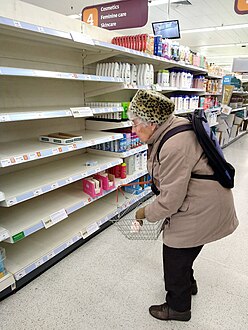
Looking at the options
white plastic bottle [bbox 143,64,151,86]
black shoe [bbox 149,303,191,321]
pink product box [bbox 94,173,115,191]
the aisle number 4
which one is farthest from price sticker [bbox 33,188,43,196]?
the aisle number 4

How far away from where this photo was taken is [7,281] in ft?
5.89

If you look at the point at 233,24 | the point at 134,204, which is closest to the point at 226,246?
the point at 134,204

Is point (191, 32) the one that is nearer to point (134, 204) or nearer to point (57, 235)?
point (134, 204)

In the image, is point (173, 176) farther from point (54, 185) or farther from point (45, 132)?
point (45, 132)

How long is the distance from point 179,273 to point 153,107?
98 centimetres

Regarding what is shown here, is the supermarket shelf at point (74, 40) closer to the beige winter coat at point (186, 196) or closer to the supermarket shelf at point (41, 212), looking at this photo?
the beige winter coat at point (186, 196)

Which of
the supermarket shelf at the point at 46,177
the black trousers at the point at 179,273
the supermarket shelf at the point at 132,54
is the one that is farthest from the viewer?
the supermarket shelf at the point at 132,54

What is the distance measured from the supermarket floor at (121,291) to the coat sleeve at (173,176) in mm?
924

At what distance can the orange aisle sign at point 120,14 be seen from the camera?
4067mm

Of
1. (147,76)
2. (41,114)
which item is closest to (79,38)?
(41,114)

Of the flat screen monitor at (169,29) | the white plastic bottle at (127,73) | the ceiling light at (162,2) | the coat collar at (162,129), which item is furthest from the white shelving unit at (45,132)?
the ceiling light at (162,2)

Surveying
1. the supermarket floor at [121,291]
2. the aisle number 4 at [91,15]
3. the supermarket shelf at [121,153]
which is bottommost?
the supermarket floor at [121,291]

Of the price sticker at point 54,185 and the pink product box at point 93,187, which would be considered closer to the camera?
the price sticker at point 54,185

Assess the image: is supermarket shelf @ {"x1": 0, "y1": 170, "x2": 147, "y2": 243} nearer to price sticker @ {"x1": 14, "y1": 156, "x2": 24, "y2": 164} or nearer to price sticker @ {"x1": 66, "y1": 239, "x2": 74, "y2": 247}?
price sticker @ {"x1": 66, "y1": 239, "x2": 74, "y2": 247}
